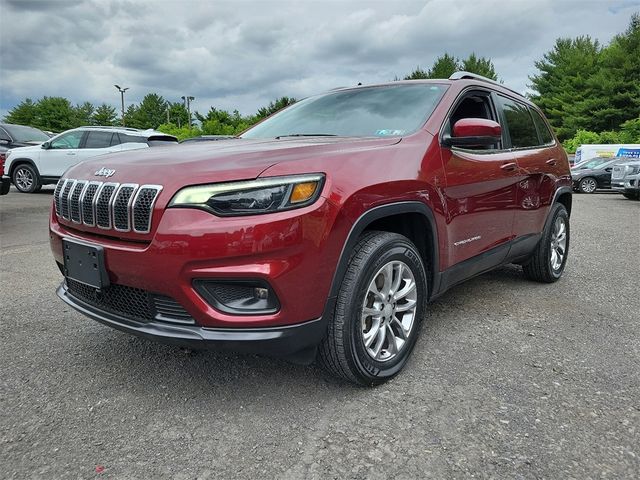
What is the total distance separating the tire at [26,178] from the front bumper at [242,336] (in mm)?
11572

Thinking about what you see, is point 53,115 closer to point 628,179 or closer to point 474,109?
point 628,179

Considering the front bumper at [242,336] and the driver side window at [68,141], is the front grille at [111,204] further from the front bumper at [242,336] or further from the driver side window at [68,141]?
the driver side window at [68,141]

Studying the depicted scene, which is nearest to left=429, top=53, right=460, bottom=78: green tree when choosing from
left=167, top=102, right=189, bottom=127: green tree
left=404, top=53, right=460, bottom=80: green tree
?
left=404, top=53, right=460, bottom=80: green tree

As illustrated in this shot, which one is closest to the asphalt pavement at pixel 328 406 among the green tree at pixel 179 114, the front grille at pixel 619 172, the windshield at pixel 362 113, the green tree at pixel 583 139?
the windshield at pixel 362 113

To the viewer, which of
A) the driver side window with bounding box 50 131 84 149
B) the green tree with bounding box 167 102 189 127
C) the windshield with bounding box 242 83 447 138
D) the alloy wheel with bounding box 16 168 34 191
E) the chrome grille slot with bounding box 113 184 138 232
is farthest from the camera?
the green tree with bounding box 167 102 189 127

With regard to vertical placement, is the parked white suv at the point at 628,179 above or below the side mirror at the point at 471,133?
below

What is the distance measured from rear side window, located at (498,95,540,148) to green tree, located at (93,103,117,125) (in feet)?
262

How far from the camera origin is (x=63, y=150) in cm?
1185

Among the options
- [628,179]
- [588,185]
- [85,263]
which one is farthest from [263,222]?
[588,185]

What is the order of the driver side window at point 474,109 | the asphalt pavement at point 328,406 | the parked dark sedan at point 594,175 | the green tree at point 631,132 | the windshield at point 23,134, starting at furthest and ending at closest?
the green tree at point 631,132, the parked dark sedan at point 594,175, the windshield at point 23,134, the driver side window at point 474,109, the asphalt pavement at point 328,406

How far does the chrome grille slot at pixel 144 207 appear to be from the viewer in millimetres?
2141

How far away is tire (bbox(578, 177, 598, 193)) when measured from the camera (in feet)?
59.4

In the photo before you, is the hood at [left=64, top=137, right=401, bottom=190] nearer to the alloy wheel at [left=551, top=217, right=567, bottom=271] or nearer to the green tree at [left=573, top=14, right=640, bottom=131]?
the alloy wheel at [left=551, top=217, right=567, bottom=271]

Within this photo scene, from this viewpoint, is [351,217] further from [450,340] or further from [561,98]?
[561,98]
